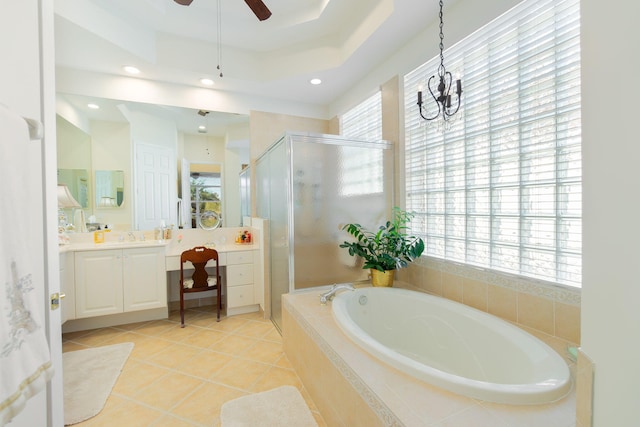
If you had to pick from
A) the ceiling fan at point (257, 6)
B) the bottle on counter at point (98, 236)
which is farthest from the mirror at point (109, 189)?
the ceiling fan at point (257, 6)

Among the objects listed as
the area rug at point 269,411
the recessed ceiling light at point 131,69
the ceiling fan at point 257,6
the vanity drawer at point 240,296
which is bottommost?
the area rug at point 269,411

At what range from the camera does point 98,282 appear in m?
2.62

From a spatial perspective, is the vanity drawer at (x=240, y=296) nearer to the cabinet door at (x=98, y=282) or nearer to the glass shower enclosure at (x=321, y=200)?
the glass shower enclosure at (x=321, y=200)

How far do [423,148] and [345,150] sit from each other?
69 cm

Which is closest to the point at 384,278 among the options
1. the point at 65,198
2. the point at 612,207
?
the point at 612,207

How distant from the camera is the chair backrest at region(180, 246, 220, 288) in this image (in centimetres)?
279

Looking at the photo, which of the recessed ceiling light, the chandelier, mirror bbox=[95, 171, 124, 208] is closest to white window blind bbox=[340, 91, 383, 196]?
the chandelier

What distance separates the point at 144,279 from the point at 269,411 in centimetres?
195

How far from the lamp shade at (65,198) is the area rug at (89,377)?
1383 millimetres

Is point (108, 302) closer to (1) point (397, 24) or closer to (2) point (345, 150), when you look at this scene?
(2) point (345, 150)

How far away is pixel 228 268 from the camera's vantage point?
3021mm

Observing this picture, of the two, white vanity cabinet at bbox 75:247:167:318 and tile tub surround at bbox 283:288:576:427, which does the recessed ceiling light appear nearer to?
white vanity cabinet at bbox 75:247:167:318

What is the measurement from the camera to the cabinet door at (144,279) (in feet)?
8.91

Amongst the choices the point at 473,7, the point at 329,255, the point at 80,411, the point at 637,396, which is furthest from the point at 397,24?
the point at 80,411
